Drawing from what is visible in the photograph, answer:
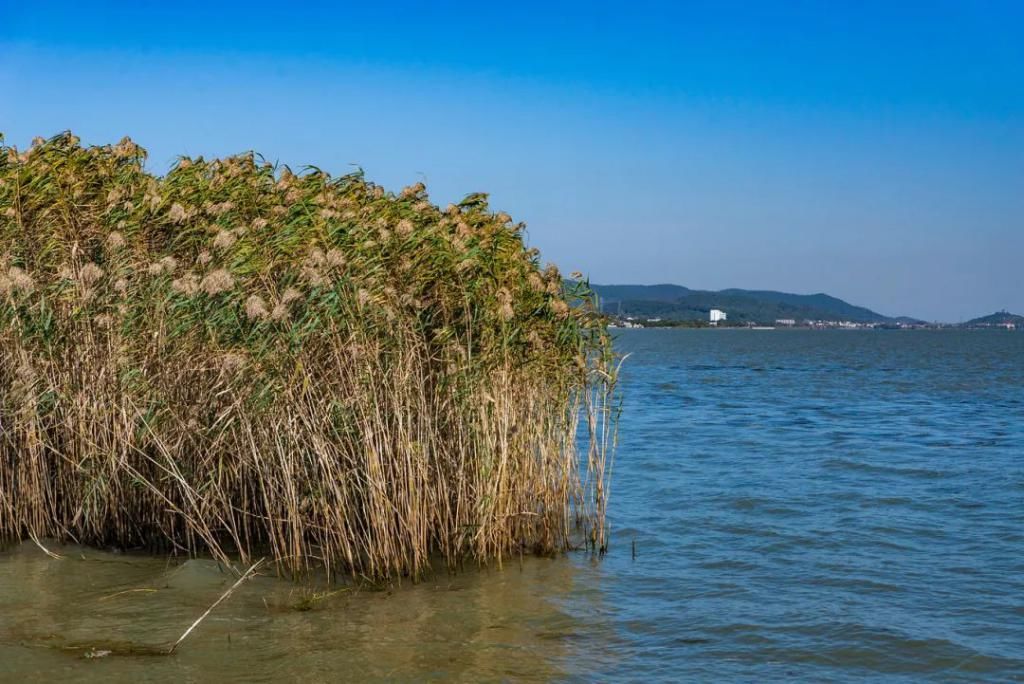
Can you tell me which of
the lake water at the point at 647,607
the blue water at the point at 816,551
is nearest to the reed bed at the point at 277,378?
the lake water at the point at 647,607

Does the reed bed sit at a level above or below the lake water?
above

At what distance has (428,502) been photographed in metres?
12.3

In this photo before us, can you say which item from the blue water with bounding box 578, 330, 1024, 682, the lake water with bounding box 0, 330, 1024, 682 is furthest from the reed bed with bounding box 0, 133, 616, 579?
the blue water with bounding box 578, 330, 1024, 682

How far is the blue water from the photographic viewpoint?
11180mm

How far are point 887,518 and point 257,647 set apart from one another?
458 inches

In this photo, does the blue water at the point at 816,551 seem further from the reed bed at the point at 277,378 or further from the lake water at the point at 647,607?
the reed bed at the point at 277,378

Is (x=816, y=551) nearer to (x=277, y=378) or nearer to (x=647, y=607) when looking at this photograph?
(x=647, y=607)

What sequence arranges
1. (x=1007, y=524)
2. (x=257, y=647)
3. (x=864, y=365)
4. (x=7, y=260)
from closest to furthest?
(x=257, y=647) < (x=7, y=260) < (x=1007, y=524) < (x=864, y=365)

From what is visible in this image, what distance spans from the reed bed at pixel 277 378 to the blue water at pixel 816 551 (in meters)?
2.22

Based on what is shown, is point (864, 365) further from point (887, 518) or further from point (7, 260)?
point (7, 260)

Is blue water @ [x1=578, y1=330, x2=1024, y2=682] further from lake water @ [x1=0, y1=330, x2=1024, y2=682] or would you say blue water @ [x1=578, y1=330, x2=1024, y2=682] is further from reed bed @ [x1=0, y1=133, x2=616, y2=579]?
reed bed @ [x1=0, y1=133, x2=616, y2=579]

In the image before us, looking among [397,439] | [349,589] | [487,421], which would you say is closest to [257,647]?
[349,589]

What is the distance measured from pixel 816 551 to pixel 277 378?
8.35 m

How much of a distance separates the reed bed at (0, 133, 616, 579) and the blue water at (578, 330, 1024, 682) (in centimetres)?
222
